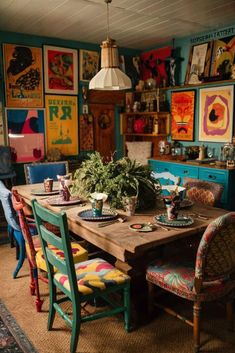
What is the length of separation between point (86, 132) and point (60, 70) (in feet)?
3.25

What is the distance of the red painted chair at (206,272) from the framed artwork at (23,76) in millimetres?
3254

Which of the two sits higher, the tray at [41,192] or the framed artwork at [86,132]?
the framed artwork at [86,132]

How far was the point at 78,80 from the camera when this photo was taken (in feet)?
16.1

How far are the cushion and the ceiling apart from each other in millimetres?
1554

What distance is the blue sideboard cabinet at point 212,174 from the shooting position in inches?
146

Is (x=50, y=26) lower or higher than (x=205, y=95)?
higher

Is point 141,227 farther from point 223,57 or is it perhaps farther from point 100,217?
point 223,57

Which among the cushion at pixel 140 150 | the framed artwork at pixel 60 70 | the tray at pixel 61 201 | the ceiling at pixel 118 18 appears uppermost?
the ceiling at pixel 118 18

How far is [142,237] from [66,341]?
83 centimetres

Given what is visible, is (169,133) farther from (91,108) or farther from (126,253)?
(126,253)

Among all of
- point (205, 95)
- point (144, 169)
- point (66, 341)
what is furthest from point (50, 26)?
point (66, 341)

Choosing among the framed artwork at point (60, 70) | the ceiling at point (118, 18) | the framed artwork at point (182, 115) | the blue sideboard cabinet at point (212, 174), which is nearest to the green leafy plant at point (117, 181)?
the blue sideboard cabinet at point (212, 174)

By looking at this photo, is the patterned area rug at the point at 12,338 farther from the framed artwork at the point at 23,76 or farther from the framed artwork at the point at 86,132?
the framed artwork at the point at 86,132

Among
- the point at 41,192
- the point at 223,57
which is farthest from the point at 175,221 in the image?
the point at 223,57
